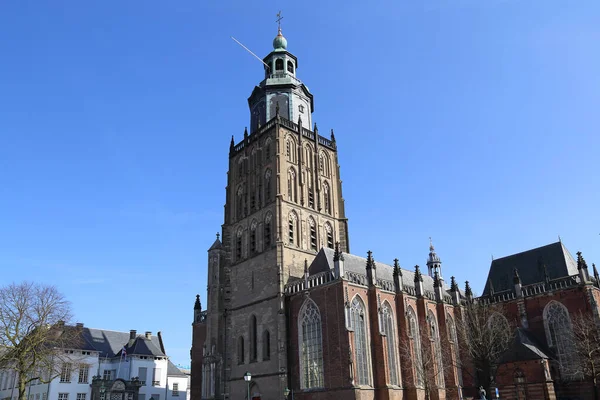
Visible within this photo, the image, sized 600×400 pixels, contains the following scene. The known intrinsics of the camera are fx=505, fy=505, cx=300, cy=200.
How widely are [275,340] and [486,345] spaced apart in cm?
1658

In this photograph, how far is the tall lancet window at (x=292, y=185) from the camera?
4562 centimetres

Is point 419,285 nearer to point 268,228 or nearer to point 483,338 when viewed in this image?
point 483,338

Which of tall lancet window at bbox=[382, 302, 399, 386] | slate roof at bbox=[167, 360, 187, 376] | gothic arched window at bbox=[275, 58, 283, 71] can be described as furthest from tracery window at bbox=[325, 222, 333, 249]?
slate roof at bbox=[167, 360, 187, 376]

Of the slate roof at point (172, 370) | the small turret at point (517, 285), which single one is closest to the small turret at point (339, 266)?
the small turret at point (517, 285)

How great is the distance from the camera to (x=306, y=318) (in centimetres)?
3791

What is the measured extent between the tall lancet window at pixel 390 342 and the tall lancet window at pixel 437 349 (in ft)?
10.4

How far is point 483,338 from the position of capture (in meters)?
40.8

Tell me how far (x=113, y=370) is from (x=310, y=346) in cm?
2966

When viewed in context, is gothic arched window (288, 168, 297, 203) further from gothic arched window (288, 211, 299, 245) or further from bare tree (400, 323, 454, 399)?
bare tree (400, 323, 454, 399)

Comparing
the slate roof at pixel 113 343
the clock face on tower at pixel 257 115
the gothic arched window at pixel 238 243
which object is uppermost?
the clock face on tower at pixel 257 115

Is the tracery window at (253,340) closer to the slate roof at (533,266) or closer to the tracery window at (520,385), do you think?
the tracery window at (520,385)

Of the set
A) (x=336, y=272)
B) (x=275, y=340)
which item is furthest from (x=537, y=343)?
(x=275, y=340)

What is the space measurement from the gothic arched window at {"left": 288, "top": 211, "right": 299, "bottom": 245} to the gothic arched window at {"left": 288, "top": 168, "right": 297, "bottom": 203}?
151 centimetres

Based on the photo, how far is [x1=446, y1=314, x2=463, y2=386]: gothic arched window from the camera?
42162 mm
